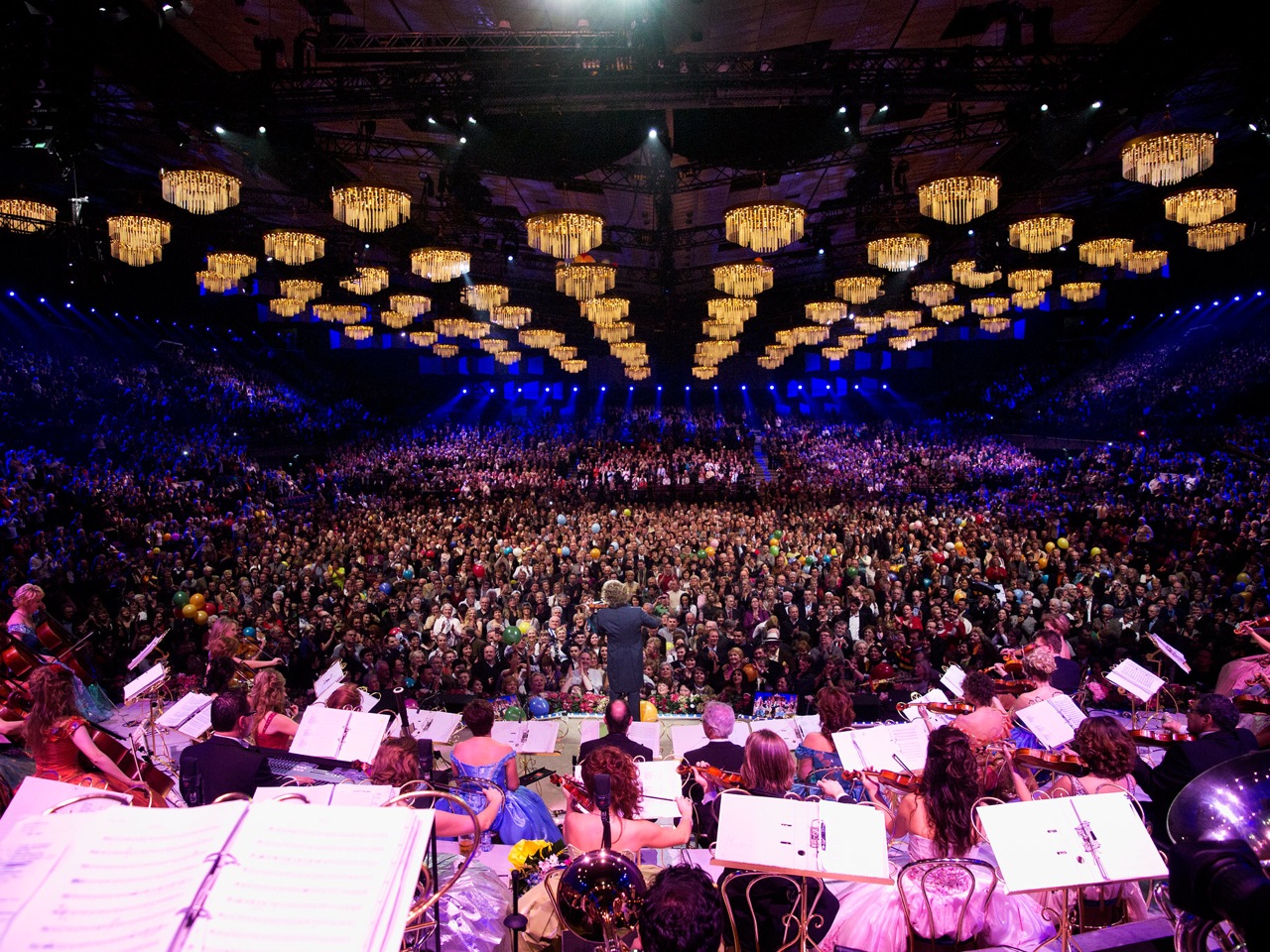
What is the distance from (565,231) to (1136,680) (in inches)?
220

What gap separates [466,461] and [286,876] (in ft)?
66.4

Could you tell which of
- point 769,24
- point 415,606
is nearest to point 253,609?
point 415,606

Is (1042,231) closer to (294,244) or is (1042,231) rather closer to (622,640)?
(622,640)

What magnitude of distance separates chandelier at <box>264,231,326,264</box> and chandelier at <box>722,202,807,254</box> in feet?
13.8

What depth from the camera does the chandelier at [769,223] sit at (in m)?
7.13

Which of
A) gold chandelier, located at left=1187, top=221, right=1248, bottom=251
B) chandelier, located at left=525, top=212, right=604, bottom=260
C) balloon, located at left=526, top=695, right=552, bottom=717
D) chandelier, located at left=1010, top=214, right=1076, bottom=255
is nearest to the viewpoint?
balloon, located at left=526, top=695, right=552, bottom=717

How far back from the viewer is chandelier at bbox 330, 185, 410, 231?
6.87 meters

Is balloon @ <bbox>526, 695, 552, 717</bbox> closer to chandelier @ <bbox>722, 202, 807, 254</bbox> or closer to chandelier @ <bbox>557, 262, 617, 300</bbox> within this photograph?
chandelier @ <bbox>722, 202, 807, 254</bbox>

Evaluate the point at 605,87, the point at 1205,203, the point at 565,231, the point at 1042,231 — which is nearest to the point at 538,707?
the point at 565,231

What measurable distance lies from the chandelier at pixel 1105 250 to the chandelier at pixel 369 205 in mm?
7308

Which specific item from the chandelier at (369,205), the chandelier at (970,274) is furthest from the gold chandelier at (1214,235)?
the chandelier at (369,205)

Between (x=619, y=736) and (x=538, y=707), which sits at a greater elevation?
(x=619, y=736)

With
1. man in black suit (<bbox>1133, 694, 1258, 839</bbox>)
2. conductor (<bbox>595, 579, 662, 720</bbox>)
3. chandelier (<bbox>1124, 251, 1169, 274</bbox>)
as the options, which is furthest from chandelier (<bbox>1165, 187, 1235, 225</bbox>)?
conductor (<bbox>595, 579, 662, 720</bbox>)

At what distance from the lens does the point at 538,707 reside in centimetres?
698
